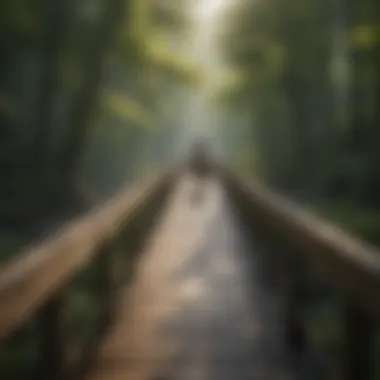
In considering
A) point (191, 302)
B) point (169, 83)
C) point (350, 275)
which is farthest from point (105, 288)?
point (169, 83)

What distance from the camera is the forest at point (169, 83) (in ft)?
34.1

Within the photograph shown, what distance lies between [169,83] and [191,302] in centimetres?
1101

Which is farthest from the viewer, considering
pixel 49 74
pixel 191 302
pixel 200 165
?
pixel 200 165

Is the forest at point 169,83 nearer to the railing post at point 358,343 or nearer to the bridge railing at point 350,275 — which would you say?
the bridge railing at point 350,275

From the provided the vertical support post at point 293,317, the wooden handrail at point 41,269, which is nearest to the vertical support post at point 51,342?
the wooden handrail at point 41,269

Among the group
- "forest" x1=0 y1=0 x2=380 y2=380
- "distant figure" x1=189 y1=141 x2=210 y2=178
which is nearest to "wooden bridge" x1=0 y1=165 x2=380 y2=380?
"forest" x1=0 y1=0 x2=380 y2=380

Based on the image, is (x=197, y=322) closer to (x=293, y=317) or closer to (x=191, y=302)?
(x=191, y=302)

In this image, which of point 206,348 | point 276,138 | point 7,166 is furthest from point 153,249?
point 276,138

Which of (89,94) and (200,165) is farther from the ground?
(89,94)

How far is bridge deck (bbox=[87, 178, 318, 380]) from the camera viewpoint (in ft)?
7.45

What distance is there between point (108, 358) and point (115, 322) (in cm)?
50

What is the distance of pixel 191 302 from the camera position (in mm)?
3254

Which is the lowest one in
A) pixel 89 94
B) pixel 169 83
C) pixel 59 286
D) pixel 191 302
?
pixel 191 302

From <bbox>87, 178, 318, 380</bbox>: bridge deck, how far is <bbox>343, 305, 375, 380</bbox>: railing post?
57 centimetres
